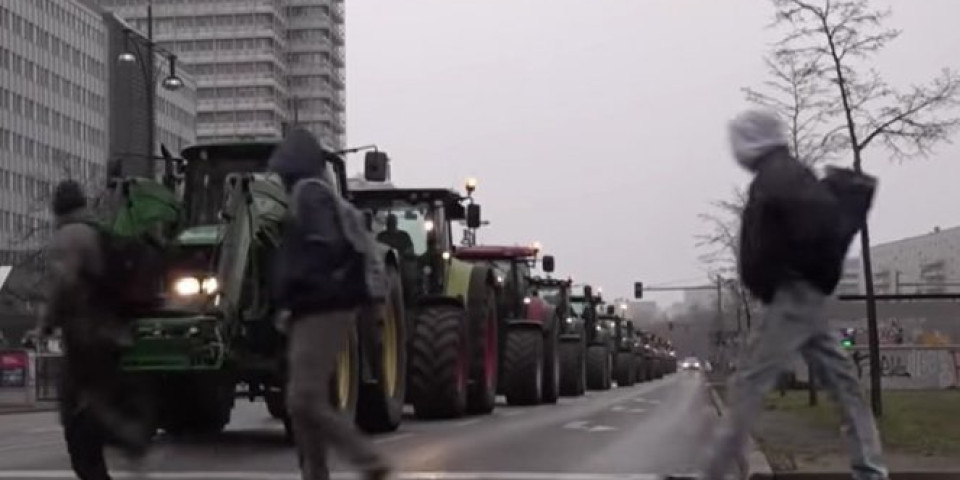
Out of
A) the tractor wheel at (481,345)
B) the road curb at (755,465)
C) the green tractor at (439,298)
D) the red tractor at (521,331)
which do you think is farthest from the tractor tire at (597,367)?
the road curb at (755,465)

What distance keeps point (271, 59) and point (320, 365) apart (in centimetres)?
15973

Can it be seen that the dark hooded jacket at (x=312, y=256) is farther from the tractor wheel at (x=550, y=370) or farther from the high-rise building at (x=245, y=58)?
the high-rise building at (x=245, y=58)

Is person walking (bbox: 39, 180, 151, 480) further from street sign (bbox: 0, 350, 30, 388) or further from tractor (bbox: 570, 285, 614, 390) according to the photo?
tractor (bbox: 570, 285, 614, 390)

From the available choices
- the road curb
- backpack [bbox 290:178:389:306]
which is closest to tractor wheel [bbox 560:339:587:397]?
the road curb

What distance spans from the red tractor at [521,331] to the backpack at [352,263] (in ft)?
48.9

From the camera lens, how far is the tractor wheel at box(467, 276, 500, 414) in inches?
770

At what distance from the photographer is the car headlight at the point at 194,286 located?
11945mm

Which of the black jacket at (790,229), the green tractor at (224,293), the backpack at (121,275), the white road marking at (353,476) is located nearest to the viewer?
the black jacket at (790,229)

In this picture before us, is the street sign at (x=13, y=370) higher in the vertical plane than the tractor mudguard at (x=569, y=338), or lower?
lower

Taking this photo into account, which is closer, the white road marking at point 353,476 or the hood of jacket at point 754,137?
the hood of jacket at point 754,137

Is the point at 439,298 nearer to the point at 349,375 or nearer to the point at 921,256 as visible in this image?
the point at 349,375

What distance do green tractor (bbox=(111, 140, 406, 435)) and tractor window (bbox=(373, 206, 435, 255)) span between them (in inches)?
148

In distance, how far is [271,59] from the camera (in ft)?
536

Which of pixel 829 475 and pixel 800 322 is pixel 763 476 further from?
pixel 800 322
